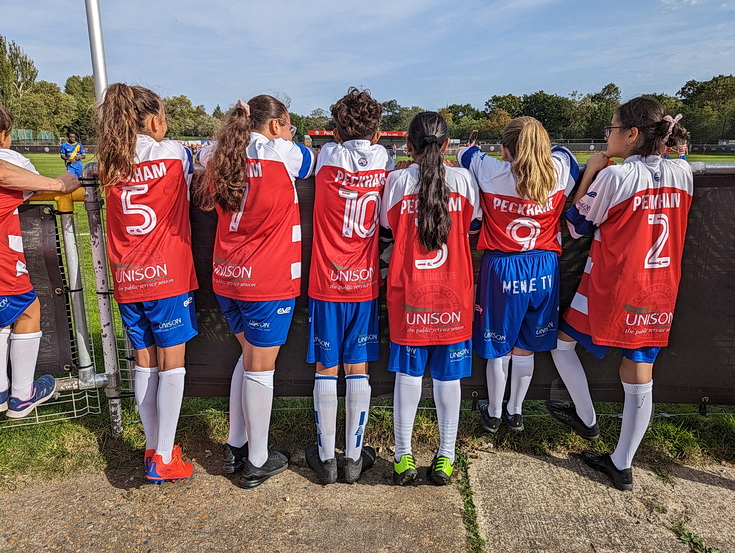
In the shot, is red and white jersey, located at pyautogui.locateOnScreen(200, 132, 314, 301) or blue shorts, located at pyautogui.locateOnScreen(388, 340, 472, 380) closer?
red and white jersey, located at pyautogui.locateOnScreen(200, 132, 314, 301)

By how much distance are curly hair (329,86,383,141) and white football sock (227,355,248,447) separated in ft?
5.13

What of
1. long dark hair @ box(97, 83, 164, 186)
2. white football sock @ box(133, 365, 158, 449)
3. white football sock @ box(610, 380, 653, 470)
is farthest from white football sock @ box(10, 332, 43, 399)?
white football sock @ box(610, 380, 653, 470)

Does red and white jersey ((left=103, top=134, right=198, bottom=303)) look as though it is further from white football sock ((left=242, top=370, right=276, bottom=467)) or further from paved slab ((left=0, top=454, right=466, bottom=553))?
paved slab ((left=0, top=454, right=466, bottom=553))

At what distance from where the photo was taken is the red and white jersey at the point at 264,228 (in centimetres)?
276

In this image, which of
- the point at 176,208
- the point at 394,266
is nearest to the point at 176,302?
the point at 176,208

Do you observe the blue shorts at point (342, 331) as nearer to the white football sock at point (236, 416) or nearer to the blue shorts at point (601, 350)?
the white football sock at point (236, 416)

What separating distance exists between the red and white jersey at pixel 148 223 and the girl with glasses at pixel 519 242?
172 centimetres

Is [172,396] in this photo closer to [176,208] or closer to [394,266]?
[176,208]

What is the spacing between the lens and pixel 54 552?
2541mm

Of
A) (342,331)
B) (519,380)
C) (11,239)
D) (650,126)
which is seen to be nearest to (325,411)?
(342,331)

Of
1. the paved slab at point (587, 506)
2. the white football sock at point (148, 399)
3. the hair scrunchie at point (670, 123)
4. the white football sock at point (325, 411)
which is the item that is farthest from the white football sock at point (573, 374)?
the white football sock at point (148, 399)

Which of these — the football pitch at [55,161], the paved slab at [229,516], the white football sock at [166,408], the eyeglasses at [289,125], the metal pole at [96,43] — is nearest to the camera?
the paved slab at [229,516]

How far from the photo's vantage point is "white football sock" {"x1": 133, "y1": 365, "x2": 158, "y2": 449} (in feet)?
10.2

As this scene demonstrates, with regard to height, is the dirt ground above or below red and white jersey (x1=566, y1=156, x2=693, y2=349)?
below
